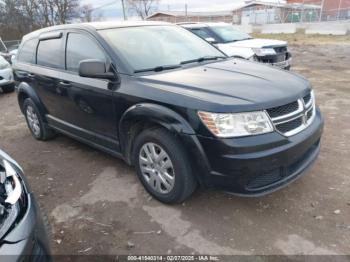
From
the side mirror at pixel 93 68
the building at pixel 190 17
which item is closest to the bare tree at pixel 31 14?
the building at pixel 190 17

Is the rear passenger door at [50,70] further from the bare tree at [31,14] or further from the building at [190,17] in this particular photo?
the building at [190,17]

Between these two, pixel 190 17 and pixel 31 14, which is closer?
pixel 31 14

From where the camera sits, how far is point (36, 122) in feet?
17.5

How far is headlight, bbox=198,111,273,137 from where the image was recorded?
2.70m

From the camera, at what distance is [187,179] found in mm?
3020

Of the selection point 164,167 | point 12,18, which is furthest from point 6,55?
point 12,18

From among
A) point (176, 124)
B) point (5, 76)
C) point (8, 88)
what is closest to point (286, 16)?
point (8, 88)

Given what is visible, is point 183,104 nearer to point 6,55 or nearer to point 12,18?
point 6,55

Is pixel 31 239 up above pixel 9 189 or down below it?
below

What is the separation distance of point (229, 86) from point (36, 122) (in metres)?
3.62

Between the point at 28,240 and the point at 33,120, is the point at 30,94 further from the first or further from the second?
the point at 28,240

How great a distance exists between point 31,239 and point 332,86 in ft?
25.7

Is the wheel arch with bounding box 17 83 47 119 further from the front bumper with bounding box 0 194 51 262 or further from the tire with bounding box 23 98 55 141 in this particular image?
the front bumper with bounding box 0 194 51 262

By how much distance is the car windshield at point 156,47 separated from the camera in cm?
354
